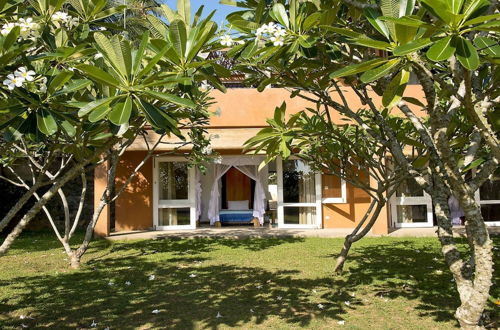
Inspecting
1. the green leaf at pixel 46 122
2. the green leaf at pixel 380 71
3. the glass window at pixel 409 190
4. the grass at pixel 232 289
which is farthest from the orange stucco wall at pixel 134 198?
the green leaf at pixel 380 71

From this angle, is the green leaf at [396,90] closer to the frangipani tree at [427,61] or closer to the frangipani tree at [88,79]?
the frangipani tree at [427,61]

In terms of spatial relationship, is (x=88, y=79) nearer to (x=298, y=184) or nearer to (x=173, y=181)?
(x=298, y=184)

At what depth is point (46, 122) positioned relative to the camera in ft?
6.76

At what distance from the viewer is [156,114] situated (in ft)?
6.42

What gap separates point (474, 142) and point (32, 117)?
10.2 feet

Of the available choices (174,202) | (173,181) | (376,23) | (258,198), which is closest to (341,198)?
(258,198)

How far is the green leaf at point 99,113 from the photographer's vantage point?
6.09 ft

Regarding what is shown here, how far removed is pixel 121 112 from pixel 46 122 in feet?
1.60

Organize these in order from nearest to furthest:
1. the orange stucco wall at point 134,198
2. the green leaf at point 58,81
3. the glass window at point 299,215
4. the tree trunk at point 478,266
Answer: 1. the green leaf at point 58,81
2. the tree trunk at point 478,266
3. the glass window at point 299,215
4. the orange stucco wall at point 134,198

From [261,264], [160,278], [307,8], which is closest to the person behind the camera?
[307,8]

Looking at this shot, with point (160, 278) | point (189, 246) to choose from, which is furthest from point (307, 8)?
point (189, 246)

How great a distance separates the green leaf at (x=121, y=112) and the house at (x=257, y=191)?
986cm

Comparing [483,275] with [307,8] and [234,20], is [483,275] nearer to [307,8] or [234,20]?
[307,8]

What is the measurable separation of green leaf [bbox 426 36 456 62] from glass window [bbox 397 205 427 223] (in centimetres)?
1181
